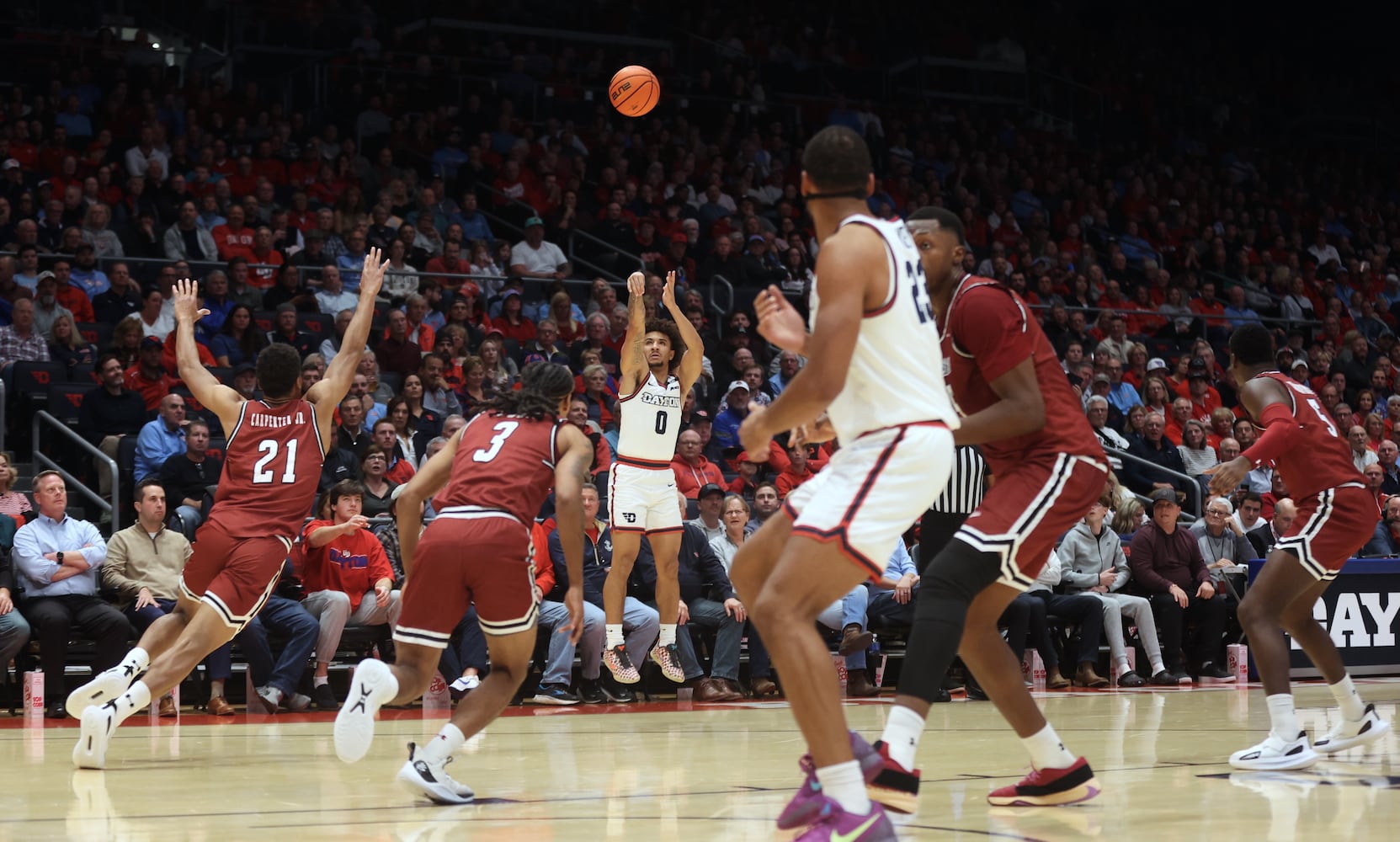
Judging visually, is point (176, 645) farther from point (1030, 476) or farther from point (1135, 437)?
point (1135, 437)

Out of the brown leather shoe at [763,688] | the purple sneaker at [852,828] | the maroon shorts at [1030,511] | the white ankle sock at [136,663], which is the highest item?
the maroon shorts at [1030,511]

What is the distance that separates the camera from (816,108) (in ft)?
75.9

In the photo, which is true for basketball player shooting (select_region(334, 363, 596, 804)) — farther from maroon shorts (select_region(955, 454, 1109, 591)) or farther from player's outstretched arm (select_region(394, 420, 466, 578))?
maroon shorts (select_region(955, 454, 1109, 591))

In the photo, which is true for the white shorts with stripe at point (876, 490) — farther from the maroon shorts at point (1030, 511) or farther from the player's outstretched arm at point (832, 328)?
the maroon shorts at point (1030, 511)

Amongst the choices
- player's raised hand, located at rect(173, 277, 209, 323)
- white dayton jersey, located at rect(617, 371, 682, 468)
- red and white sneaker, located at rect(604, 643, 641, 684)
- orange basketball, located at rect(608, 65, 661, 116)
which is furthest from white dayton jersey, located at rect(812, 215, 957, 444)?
orange basketball, located at rect(608, 65, 661, 116)

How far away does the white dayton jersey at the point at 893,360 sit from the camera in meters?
4.36

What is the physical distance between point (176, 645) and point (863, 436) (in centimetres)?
407

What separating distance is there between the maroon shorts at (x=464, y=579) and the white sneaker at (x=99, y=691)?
1.70 meters

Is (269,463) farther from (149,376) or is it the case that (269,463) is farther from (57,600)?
(149,376)

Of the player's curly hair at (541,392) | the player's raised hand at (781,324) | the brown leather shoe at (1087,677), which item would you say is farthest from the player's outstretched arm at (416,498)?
the brown leather shoe at (1087,677)

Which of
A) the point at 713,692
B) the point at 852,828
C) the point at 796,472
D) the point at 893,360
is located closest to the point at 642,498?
the point at 713,692

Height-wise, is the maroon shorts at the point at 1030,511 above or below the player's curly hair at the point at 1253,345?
below

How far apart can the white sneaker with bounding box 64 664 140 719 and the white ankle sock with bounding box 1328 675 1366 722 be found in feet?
18.2

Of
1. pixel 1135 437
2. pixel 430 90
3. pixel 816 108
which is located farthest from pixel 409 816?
pixel 816 108
